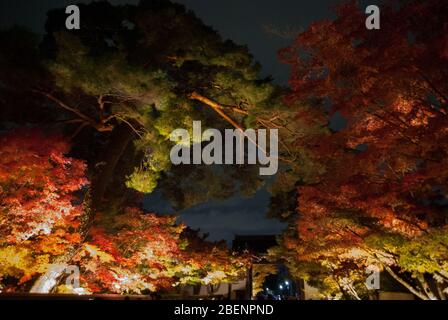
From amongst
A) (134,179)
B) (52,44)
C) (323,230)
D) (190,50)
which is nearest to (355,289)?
(323,230)

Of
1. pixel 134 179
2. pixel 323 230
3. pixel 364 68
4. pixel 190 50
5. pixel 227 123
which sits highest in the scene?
pixel 190 50

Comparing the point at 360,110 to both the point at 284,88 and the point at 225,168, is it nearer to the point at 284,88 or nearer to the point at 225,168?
the point at 284,88

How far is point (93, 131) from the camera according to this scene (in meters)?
16.5

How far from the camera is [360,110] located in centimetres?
837

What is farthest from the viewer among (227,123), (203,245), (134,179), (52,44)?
(203,245)

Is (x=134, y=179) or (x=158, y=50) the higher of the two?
(x=158, y=50)

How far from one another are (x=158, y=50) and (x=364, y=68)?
6.49 meters

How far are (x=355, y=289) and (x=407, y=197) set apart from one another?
9.37 m

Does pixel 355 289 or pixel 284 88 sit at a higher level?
pixel 284 88

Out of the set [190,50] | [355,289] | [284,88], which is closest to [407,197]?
[284,88]
